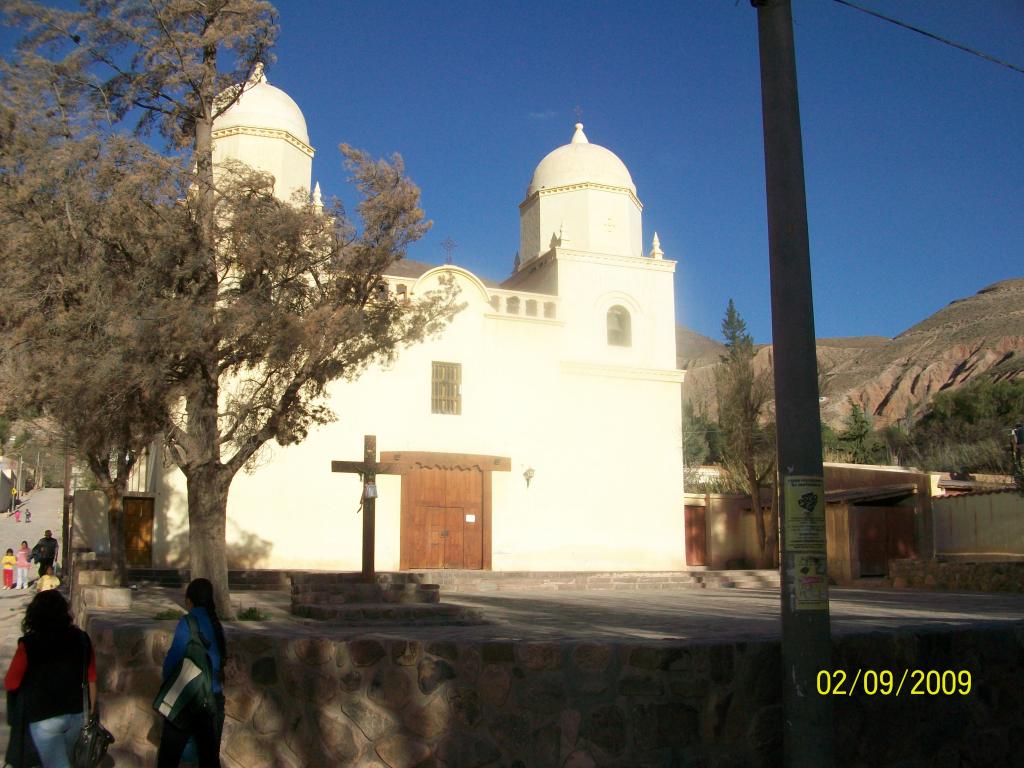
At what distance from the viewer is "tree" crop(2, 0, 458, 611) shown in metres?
9.99

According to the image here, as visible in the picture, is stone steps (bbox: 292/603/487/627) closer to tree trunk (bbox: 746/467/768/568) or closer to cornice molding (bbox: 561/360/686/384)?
cornice molding (bbox: 561/360/686/384)

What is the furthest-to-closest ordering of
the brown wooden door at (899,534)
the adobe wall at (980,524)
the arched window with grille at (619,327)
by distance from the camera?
the arched window with grille at (619,327), the brown wooden door at (899,534), the adobe wall at (980,524)

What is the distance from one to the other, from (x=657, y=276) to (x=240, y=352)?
1682 cm

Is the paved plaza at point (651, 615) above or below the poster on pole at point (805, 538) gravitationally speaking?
below

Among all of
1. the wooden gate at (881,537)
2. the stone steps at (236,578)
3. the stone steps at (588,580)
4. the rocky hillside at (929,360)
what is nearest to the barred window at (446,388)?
the stone steps at (588,580)

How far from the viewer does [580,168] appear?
2589 cm

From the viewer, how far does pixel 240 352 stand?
33.5 feet

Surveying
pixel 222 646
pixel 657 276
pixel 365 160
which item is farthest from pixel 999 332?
pixel 222 646

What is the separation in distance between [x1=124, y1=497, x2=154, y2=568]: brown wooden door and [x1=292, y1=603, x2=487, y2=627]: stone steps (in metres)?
11.5

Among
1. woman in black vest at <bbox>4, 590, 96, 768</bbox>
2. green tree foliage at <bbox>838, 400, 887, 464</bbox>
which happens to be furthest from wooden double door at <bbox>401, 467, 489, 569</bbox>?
green tree foliage at <bbox>838, 400, 887, 464</bbox>

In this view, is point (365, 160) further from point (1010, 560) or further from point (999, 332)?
point (999, 332)

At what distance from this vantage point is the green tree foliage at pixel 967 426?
37.6 m

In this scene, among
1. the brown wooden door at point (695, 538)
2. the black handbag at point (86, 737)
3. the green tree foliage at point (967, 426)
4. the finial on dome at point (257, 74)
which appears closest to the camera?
the black handbag at point (86, 737)
